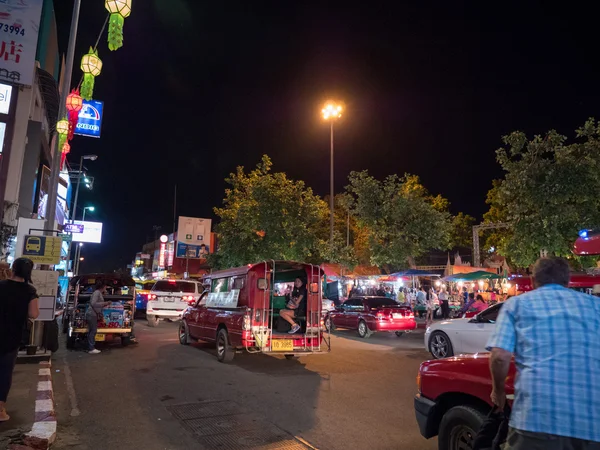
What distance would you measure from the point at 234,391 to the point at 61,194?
3570 cm

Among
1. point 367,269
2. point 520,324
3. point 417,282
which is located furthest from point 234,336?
point 367,269

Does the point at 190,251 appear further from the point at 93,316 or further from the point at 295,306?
the point at 295,306

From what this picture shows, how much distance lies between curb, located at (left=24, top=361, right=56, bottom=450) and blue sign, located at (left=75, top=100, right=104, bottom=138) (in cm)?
1366

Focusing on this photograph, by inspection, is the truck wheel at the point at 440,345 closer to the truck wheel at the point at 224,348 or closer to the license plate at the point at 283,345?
the license plate at the point at 283,345

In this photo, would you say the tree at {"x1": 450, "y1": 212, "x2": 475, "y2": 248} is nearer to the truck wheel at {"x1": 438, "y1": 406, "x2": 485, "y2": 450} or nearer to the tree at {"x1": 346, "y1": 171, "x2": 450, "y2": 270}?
the tree at {"x1": 346, "y1": 171, "x2": 450, "y2": 270}

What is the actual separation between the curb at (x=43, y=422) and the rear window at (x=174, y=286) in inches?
457

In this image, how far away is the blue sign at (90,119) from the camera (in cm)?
1834

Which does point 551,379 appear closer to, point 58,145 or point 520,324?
point 520,324

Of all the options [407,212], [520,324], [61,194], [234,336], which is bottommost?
[234,336]

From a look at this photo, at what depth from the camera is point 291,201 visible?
76.9ft

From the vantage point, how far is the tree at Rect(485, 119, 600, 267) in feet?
50.9

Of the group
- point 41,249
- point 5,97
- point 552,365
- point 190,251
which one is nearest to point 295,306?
point 41,249

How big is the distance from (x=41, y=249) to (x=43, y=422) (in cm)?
578

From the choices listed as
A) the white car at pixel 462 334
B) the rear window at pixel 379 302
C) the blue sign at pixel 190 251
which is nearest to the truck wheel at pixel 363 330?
the rear window at pixel 379 302
